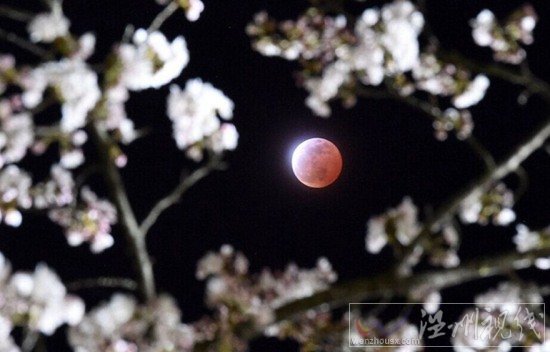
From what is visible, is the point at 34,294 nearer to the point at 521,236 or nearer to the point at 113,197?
the point at 113,197

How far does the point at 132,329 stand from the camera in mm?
3855

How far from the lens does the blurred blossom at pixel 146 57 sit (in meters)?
3.80

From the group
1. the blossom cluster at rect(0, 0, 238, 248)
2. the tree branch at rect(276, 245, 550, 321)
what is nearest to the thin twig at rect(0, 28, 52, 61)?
the blossom cluster at rect(0, 0, 238, 248)

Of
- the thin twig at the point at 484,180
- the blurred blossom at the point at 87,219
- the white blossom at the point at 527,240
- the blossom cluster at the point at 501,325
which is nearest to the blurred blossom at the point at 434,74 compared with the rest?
the white blossom at the point at 527,240

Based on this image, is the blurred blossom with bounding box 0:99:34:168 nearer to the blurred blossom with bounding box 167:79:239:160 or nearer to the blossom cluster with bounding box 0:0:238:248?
the blossom cluster with bounding box 0:0:238:248

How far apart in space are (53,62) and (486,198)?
10.3ft

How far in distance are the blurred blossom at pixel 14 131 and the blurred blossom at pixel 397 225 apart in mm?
2308

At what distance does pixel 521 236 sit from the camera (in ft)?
15.4

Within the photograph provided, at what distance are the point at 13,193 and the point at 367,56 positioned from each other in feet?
9.35

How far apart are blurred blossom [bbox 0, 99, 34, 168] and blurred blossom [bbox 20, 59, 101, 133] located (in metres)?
0.33

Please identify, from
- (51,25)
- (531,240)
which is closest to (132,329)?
(51,25)

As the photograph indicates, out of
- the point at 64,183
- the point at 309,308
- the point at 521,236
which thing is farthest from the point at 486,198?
the point at 64,183

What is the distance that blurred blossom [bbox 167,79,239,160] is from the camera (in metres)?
4.95

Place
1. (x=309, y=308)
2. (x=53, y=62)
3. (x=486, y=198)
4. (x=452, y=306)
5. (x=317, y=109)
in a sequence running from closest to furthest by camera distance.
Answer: (x=309, y=308) → (x=53, y=62) → (x=486, y=198) → (x=317, y=109) → (x=452, y=306)
